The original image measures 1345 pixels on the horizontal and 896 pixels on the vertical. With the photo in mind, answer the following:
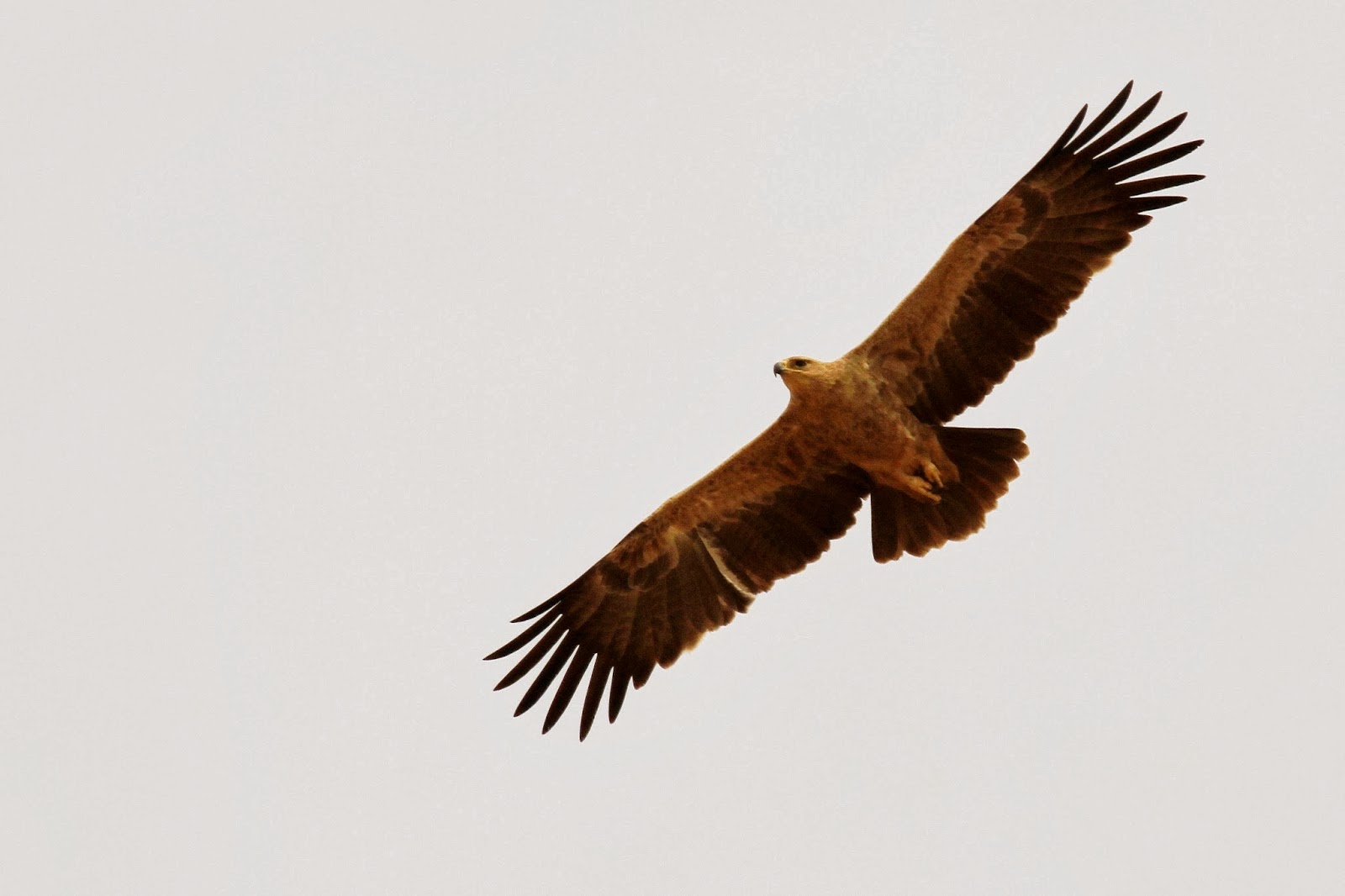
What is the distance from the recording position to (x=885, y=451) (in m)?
17.1

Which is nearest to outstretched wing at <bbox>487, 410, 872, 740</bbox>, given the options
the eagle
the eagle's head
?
the eagle

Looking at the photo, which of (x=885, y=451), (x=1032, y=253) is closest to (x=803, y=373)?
(x=885, y=451)

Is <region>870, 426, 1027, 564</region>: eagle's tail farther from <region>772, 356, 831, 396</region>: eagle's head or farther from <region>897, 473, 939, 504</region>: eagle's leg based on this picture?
<region>772, 356, 831, 396</region>: eagle's head

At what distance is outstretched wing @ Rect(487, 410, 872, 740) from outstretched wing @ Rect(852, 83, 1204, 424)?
1426mm

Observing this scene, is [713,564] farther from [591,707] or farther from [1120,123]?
[1120,123]

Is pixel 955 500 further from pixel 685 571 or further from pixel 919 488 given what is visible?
pixel 685 571

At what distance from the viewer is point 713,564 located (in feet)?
58.4

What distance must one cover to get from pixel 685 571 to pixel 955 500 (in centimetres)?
241

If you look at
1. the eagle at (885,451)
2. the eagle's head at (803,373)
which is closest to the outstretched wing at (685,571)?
the eagle at (885,451)

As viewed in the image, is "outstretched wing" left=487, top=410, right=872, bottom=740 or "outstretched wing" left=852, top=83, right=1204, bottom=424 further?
"outstretched wing" left=487, top=410, right=872, bottom=740

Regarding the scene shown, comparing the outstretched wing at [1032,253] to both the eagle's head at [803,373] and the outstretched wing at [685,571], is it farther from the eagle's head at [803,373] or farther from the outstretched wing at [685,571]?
the outstretched wing at [685,571]

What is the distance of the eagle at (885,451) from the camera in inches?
667

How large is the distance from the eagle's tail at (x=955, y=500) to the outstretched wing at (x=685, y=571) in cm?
32

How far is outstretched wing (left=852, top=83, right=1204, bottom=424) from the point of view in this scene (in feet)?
55.4
